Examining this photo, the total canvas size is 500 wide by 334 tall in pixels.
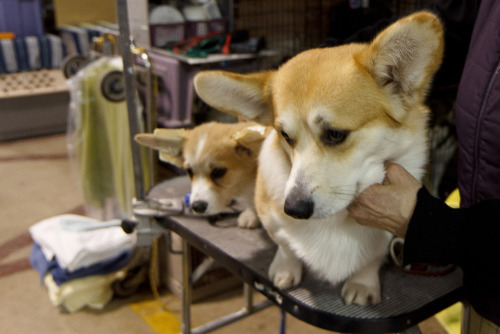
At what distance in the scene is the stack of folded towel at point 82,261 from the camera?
182cm

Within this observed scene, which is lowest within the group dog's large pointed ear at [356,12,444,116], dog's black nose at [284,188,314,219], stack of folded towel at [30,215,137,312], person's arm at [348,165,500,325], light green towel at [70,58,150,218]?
stack of folded towel at [30,215,137,312]

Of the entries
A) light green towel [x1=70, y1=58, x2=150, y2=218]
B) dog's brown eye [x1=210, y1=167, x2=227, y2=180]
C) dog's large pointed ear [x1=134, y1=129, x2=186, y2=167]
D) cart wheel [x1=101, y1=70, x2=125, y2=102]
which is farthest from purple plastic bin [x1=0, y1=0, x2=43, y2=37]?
dog's brown eye [x1=210, y1=167, x2=227, y2=180]

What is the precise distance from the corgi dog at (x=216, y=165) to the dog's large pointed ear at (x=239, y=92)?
288 mm

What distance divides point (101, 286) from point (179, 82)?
0.91 m

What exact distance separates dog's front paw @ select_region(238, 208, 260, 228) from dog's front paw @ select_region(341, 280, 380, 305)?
347 millimetres

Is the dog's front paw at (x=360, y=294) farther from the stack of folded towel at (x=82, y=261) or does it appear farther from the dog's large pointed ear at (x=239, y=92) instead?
the stack of folded towel at (x=82, y=261)

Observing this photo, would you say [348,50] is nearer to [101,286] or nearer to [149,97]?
[149,97]

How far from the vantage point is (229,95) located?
91cm

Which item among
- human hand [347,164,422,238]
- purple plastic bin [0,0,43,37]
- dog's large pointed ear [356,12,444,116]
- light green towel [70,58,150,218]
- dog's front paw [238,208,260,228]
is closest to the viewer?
dog's large pointed ear [356,12,444,116]

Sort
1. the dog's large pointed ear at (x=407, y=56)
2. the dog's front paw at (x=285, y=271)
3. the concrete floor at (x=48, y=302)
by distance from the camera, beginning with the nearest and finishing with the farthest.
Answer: the dog's large pointed ear at (x=407, y=56) < the dog's front paw at (x=285, y=271) < the concrete floor at (x=48, y=302)

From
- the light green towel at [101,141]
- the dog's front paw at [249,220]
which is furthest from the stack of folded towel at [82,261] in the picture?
the dog's front paw at [249,220]

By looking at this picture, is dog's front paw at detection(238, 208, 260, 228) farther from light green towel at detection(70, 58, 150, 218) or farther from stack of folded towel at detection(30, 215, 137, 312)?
light green towel at detection(70, 58, 150, 218)

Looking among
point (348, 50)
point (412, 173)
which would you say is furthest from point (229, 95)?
point (412, 173)

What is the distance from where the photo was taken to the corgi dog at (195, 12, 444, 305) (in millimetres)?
760
